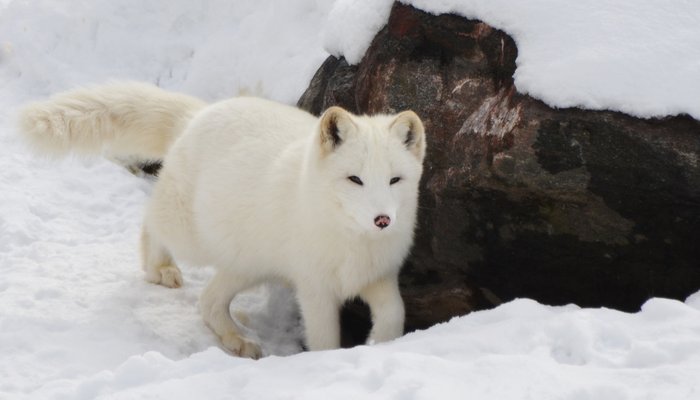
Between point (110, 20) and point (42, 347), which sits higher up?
point (110, 20)

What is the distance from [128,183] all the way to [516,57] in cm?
359

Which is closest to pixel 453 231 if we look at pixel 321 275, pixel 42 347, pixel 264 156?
→ pixel 321 275

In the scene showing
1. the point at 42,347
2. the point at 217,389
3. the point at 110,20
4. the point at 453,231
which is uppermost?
the point at 110,20

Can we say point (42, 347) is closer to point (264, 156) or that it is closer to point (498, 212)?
point (264, 156)

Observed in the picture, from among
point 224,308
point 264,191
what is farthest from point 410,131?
point 224,308

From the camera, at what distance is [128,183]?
22.0 feet

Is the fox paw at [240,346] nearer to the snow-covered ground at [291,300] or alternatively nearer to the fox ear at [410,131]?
the snow-covered ground at [291,300]

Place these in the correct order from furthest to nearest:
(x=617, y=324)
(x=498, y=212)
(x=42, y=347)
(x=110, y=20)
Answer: (x=110, y=20)
(x=498, y=212)
(x=42, y=347)
(x=617, y=324)

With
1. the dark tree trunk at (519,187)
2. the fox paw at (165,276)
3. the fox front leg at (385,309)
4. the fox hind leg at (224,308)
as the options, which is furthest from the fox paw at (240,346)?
the dark tree trunk at (519,187)

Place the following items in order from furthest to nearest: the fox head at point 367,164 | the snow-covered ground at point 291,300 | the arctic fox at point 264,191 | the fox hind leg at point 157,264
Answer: the fox hind leg at point 157,264, the arctic fox at point 264,191, the fox head at point 367,164, the snow-covered ground at point 291,300

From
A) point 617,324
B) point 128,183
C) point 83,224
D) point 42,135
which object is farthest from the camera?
point 128,183

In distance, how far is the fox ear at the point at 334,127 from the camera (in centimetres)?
403

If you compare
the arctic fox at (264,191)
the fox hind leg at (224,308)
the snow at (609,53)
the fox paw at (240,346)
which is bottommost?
the fox paw at (240,346)

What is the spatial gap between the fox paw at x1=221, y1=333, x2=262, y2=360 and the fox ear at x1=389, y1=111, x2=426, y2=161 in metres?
1.54
